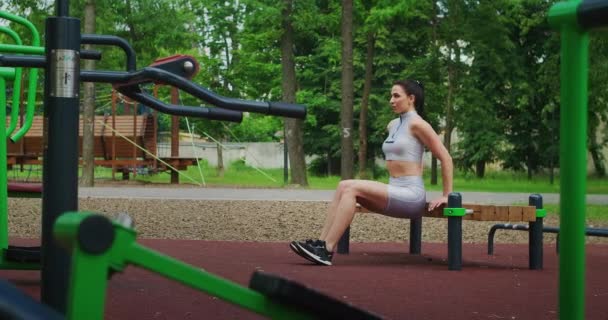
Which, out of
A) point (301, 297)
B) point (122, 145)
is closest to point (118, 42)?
point (301, 297)

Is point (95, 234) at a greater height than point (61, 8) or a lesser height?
lesser

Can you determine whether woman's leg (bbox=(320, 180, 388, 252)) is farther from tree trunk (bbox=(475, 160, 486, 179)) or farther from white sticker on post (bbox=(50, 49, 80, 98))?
tree trunk (bbox=(475, 160, 486, 179))

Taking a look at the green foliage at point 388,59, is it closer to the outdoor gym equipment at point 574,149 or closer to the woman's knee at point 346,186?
the woman's knee at point 346,186

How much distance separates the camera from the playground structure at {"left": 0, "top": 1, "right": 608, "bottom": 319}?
5.34 ft

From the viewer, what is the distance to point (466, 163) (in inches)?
1623

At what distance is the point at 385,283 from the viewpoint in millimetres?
6223

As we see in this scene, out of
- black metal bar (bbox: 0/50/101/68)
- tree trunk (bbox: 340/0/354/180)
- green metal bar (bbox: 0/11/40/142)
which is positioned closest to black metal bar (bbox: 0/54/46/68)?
black metal bar (bbox: 0/50/101/68)

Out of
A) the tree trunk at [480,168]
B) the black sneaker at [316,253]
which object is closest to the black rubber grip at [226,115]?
the black sneaker at [316,253]

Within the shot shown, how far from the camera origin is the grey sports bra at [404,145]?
754 cm

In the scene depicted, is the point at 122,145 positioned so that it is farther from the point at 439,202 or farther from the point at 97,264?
the point at 97,264

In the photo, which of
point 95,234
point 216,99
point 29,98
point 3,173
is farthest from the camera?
point 3,173

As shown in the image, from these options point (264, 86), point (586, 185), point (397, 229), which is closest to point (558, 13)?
point (586, 185)

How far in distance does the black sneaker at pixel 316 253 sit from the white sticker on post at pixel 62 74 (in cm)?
459

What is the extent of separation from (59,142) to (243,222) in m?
9.53
